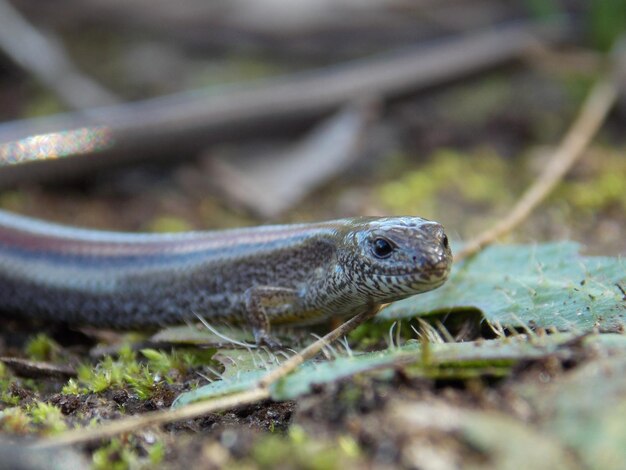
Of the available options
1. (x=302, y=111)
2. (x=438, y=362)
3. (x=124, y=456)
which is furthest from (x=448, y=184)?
(x=124, y=456)

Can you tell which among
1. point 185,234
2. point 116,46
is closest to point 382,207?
point 185,234

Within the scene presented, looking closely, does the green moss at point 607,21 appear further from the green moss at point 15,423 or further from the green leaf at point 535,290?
the green moss at point 15,423

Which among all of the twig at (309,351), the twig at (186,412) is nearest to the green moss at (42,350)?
the twig at (186,412)

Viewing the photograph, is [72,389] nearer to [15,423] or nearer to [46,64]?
[15,423]

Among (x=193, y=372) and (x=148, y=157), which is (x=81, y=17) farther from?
(x=193, y=372)

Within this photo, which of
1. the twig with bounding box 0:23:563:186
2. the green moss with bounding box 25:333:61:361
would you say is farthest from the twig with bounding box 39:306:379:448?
the twig with bounding box 0:23:563:186

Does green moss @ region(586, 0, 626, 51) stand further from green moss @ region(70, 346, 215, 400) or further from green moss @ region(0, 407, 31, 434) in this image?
green moss @ region(0, 407, 31, 434)
